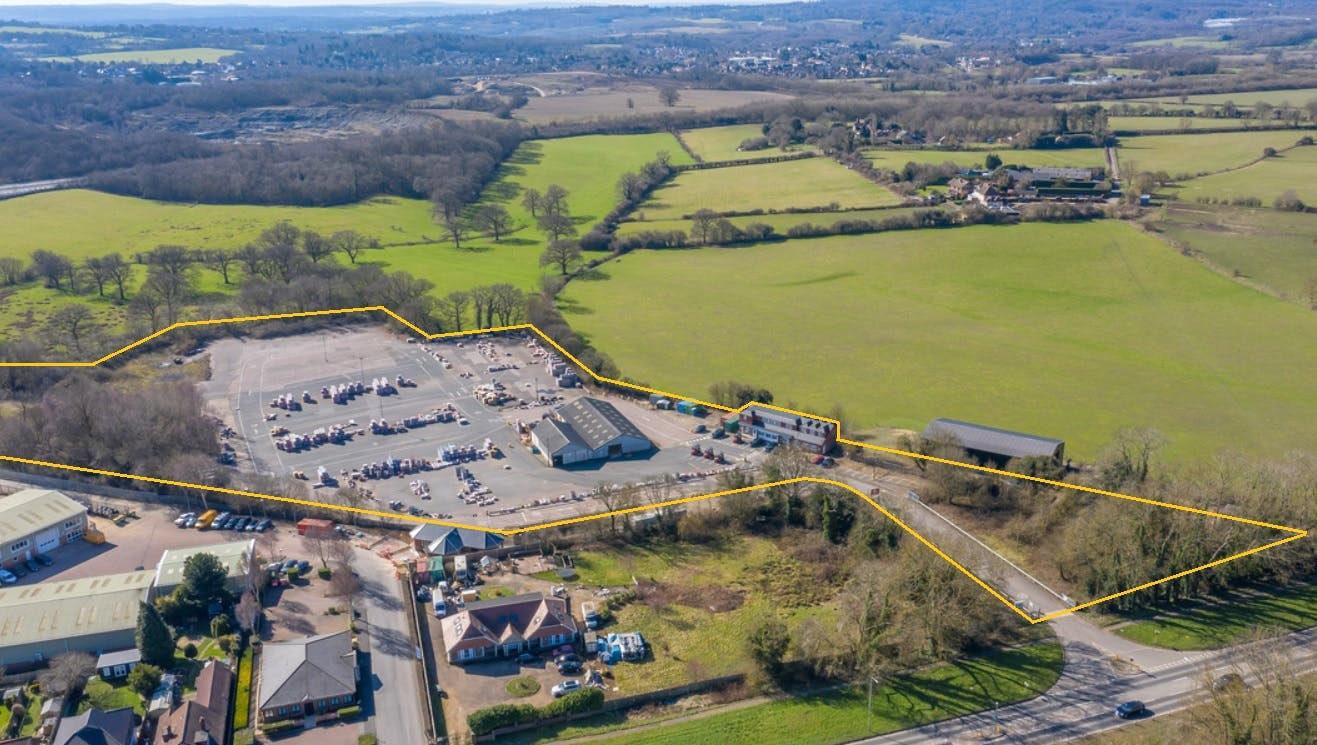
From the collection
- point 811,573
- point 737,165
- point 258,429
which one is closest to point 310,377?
point 258,429

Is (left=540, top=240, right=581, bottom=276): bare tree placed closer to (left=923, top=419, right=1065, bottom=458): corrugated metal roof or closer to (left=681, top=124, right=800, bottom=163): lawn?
(left=923, top=419, right=1065, bottom=458): corrugated metal roof

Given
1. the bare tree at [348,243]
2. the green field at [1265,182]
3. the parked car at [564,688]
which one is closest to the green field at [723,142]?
the green field at [1265,182]

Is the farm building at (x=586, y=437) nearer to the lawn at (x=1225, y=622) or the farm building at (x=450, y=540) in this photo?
the farm building at (x=450, y=540)

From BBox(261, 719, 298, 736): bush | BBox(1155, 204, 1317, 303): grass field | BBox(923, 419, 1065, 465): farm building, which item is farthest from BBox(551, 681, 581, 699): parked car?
BBox(1155, 204, 1317, 303): grass field

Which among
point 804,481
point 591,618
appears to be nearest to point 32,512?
point 591,618

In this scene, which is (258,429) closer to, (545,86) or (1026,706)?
(1026,706)

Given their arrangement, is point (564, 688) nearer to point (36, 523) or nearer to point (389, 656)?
point (389, 656)
